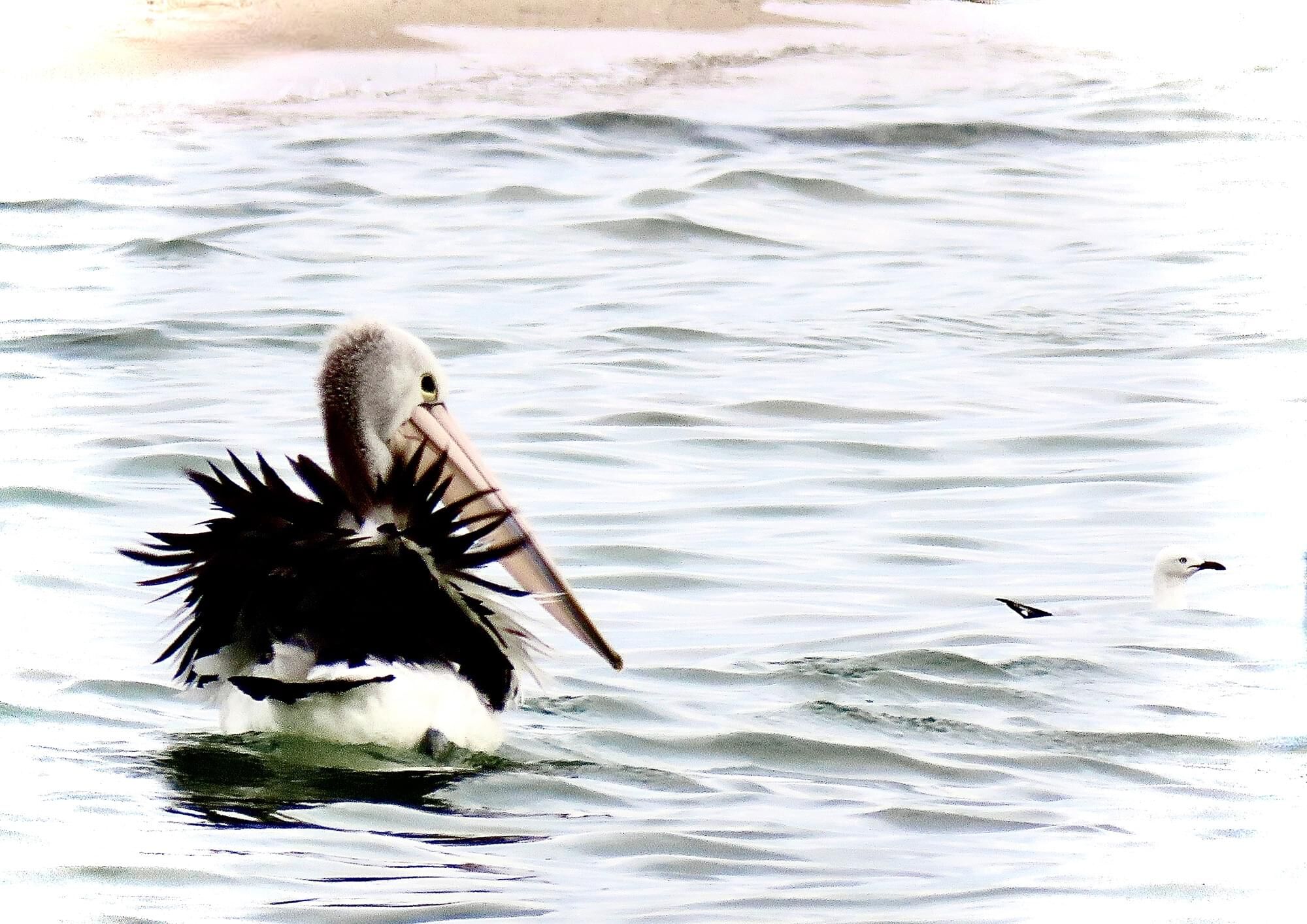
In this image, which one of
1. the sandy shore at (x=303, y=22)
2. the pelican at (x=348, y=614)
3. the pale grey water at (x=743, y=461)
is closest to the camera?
the pale grey water at (x=743, y=461)

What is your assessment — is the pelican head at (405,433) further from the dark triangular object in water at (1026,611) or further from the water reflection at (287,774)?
the dark triangular object in water at (1026,611)

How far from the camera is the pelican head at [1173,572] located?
620cm

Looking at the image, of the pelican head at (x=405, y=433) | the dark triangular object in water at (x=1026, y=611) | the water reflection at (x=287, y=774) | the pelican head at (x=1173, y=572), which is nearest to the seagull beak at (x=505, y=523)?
the pelican head at (x=405, y=433)

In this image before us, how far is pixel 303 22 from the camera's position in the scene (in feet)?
29.1

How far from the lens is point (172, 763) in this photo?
474 centimetres

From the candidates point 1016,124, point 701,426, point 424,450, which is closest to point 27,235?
point 701,426

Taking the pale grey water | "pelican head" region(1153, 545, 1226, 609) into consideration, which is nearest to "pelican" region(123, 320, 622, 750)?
the pale grey water

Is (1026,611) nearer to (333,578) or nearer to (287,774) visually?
(333,578)

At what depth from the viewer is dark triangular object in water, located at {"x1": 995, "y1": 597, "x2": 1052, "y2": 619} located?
6.10m

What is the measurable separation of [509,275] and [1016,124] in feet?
11.0

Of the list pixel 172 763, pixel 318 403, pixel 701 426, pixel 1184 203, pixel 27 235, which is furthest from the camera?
pixel 1184 203

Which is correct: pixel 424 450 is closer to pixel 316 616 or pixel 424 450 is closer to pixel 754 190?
pixel 316 616

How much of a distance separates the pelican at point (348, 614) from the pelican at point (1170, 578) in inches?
52.5

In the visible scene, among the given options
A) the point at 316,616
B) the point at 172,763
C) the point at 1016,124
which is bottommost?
the point at 172,763
